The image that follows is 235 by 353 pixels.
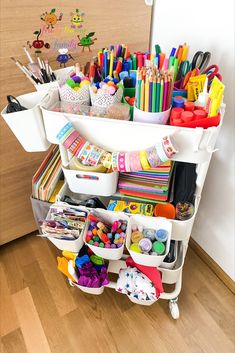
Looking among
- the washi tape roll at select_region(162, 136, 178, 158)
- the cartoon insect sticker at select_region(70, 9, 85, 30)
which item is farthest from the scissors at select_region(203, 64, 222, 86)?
the cartoon insect sticker at select_region(70, 9, 85, 30)

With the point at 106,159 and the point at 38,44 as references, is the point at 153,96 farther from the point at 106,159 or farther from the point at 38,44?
the point at 38,44

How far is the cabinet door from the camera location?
0.83 metres

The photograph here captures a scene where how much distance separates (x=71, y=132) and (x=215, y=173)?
61 cm

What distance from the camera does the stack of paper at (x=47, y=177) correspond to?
0.99 meters

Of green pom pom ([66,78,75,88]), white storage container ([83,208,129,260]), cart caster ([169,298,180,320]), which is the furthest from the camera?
cart caster ([169,298,180,320])

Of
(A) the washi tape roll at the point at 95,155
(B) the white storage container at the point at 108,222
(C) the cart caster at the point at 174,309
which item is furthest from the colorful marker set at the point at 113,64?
(C) the cart caster at the point at 174,309

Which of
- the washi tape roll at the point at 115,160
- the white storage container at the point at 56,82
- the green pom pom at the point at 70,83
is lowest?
the washi tape roll at the point at 115,160

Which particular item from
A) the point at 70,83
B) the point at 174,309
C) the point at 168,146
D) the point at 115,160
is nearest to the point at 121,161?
the point at 115,160

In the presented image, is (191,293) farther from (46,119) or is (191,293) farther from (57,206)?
(46,119)

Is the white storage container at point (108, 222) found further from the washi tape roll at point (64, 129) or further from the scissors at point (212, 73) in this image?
the scissors at point (212, 73)

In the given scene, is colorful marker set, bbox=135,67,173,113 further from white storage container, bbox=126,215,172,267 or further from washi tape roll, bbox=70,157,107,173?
white storage container, bbox=126,215,172,267

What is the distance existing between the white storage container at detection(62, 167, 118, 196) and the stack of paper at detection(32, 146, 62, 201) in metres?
0.23

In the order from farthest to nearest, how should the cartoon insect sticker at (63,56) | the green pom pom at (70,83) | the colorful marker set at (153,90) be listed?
1. the cartoon insect sticker at (63,56)
2. the green pom pom at (70,83)
3. the colorful marker set at (153,90)

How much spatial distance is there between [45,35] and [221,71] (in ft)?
1.85
